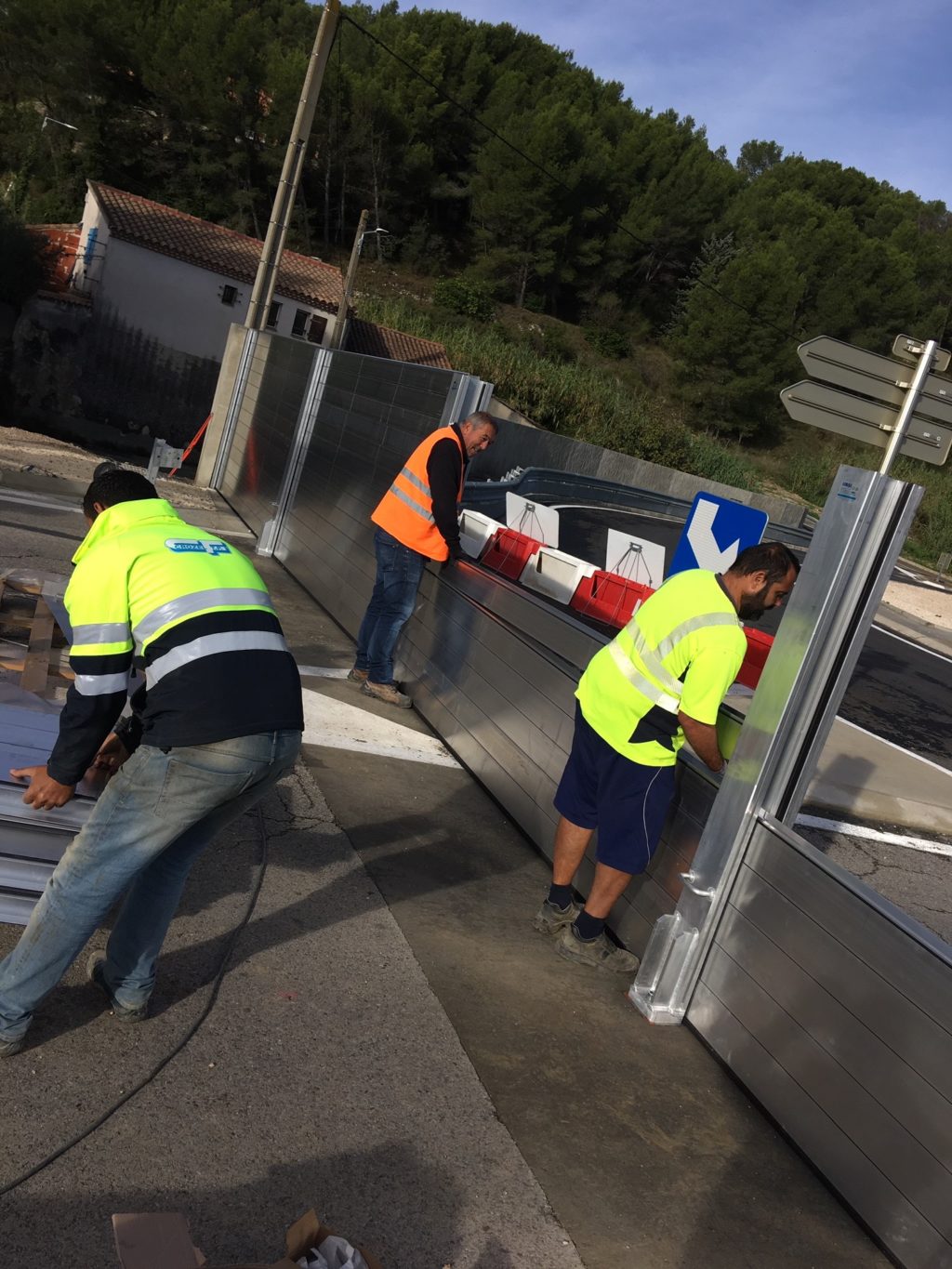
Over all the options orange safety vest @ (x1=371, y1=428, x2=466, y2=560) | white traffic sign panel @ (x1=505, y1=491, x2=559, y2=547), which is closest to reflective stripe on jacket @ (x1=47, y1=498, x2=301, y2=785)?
orange safety vest @ (x1=371, y1=428, x2=466, y2=560)

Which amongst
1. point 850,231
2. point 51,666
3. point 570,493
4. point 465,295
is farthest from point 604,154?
point 51,666

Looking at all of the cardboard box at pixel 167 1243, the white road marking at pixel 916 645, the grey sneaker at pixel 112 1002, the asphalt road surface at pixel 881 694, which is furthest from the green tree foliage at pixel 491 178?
the cardboard box at pixel 167 1243

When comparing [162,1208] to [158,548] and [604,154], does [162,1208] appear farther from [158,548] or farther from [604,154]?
[604,154]

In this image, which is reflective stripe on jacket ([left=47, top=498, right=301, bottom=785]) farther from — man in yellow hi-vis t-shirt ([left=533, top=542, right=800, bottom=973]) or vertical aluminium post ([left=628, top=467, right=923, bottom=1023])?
vertical aluminium post ([left=628, top=467, right=923, bottom=1023])

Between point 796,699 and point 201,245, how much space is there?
54.1m

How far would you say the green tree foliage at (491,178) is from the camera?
6250 centimetres

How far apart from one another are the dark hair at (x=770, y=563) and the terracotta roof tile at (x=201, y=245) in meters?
50.7

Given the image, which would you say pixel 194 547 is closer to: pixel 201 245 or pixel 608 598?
pixel 608 598

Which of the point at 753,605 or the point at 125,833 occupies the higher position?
the point at 753,605

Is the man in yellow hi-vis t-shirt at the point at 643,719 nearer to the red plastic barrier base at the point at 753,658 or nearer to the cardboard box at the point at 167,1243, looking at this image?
the red plastic barrier base at the point at 753,658

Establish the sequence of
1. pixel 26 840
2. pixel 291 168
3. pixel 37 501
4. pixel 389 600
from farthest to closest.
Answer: pixel 291 168
pixel 37 501
pixel 389 600
pixel 26 840

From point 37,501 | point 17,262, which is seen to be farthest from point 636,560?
point 17,262

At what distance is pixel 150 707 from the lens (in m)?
3.13

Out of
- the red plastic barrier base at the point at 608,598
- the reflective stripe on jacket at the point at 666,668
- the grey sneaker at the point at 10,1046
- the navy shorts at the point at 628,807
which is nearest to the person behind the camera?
the grey sneaker at the point at 10,1046
